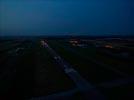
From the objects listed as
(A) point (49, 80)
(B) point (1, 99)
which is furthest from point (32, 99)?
(A) point (49, 80)

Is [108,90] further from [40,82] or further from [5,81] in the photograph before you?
[5,81]

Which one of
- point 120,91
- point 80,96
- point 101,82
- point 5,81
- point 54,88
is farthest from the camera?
point 5,81

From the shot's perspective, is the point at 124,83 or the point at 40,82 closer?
the point at 124,83

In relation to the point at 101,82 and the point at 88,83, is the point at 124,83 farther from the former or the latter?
the point at 88,83

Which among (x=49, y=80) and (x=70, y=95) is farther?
(x=49, y=80)

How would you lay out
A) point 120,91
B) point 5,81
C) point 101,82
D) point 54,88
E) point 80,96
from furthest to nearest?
1. point 5,81
2. point 101,82
3. point 54,88
4. point 120,91
5. point 80,96

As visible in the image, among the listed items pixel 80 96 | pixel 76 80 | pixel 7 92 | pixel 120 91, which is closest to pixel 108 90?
pixel 120 91

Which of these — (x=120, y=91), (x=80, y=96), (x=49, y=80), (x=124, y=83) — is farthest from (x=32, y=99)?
(x=124, y=83)

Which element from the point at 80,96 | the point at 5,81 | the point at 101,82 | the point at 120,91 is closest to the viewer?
the point at 80,96
